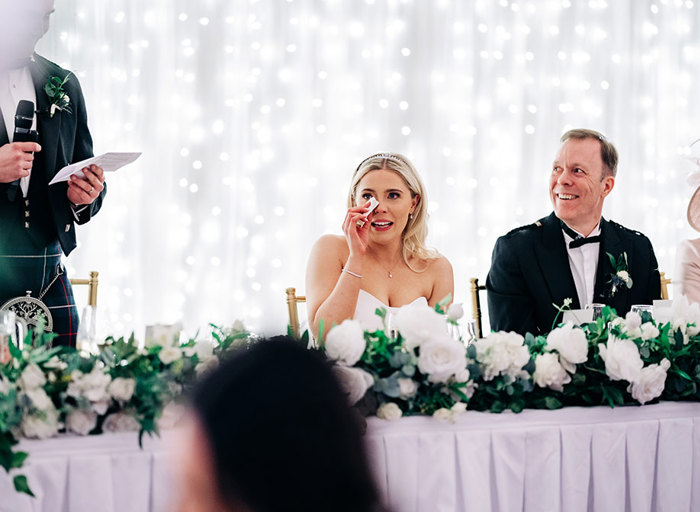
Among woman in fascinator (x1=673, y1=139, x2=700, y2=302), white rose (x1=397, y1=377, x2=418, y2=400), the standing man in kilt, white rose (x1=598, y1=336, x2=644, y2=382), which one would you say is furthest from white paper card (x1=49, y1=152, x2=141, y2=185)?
woman in fascinator (x1=673, y1=139, x2=700, y2=302)

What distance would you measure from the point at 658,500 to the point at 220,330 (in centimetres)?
106

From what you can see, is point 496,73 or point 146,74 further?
point 496,73

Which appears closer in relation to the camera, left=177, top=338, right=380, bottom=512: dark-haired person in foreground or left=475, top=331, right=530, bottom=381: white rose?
left=177, top=338, right=380, bottom=512: dark-haired person in foreground

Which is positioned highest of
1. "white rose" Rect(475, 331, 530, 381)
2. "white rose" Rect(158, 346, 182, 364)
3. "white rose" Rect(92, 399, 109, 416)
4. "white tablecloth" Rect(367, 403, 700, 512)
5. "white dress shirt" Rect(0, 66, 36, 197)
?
"white dress shirt" Rect(0, 66, 36, 197)

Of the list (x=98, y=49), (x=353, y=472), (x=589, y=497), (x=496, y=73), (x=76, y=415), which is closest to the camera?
(x=353, y=472)

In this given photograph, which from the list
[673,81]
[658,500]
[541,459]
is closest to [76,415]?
[541,459]

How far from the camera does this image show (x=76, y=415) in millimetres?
1363

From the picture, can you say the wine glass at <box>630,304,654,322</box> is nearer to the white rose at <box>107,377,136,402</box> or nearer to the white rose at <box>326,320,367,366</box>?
the white rose at <box>326,320,367,366</box>

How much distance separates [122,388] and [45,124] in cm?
139

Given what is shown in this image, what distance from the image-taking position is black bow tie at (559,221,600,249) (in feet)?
9.04

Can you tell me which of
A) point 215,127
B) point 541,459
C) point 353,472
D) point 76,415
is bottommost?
point 541,459

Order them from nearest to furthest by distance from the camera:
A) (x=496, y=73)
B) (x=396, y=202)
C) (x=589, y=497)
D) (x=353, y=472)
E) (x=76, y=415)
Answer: (x=353, y=472)
(x=76, y=415)
(x=589, y=497)
(x=396, y=202)
(x=496, y=73)

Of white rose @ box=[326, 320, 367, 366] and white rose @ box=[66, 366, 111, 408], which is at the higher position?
white rose @ box=[326, 320, 367, 366]

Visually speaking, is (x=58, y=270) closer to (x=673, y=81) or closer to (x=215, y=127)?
(x=215, y=127)
